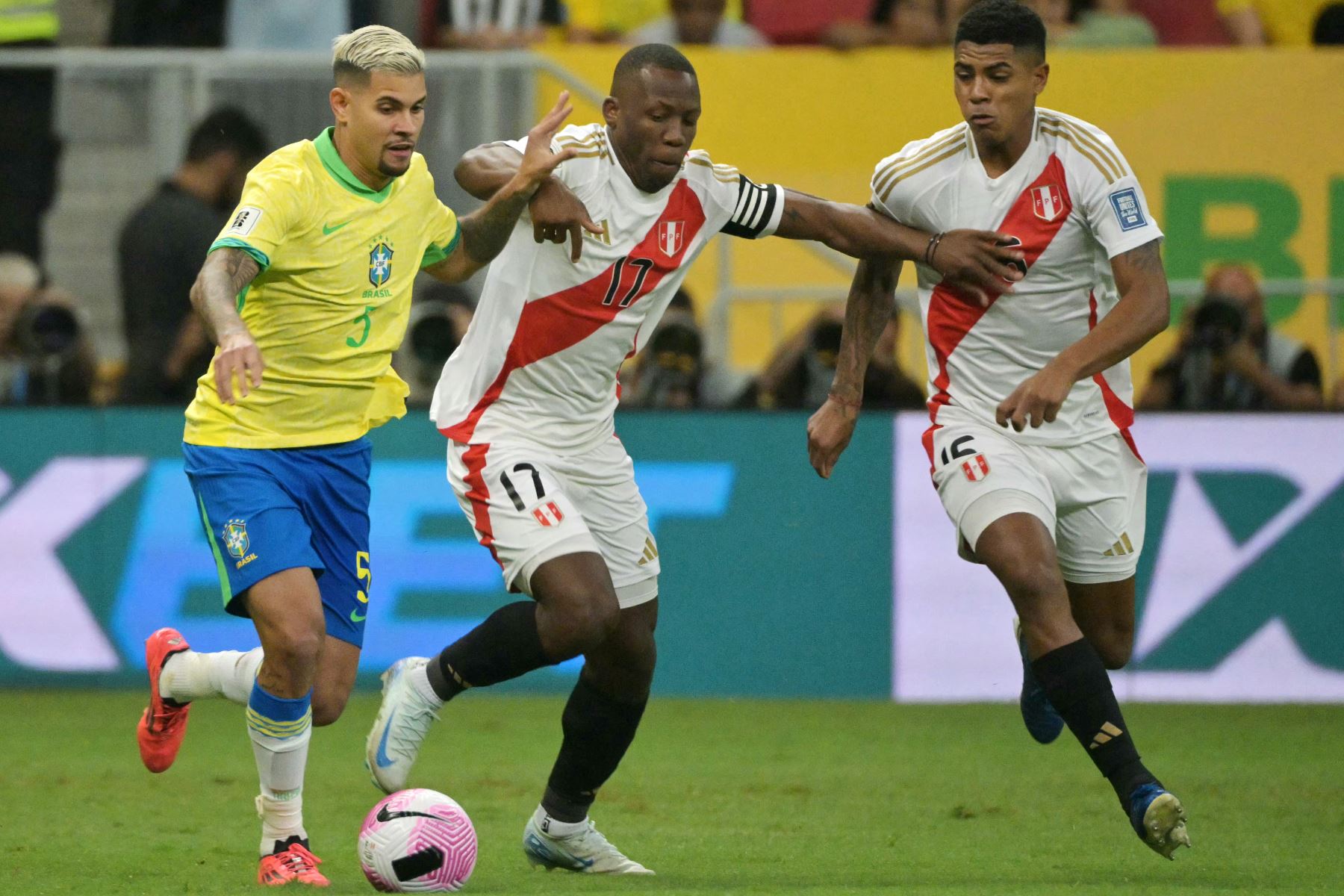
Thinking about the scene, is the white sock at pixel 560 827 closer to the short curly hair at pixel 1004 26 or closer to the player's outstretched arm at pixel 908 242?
the player's outstretched arm at pixel 908 242

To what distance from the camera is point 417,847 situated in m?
5.49

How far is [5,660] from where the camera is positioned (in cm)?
1020

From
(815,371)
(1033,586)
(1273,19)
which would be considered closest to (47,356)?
(815,371)

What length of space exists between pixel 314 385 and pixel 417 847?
1.44 meters

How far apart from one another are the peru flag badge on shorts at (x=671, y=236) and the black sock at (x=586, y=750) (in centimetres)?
138

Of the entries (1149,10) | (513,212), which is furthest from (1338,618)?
(513,212)

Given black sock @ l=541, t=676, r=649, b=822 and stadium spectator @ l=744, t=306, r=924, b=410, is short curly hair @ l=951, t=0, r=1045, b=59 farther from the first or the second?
stadium spectator @ l=744, t=306, r=924, b=410

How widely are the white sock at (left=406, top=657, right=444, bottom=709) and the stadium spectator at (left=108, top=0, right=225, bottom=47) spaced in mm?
6888

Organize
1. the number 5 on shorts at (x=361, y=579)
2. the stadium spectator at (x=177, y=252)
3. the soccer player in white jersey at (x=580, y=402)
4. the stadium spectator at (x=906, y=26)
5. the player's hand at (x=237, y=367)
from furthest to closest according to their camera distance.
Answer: the stadium spectator at (x=906, y=26), the stadium spectator at (x=177, y=252), the number 5 on shorts at (x=361, y=579), the soccer player in white jersey at (x=580, y=402), the player's hand at (x=237, y=367)

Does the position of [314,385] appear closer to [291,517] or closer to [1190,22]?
[291,517]

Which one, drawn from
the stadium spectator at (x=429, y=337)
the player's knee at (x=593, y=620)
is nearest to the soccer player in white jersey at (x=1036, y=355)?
the player's knee at (x=593, y=620)

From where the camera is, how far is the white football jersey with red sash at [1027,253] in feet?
20.9

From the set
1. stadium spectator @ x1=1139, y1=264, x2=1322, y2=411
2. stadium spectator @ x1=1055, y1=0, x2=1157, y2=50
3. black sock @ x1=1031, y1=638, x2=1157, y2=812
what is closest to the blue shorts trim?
black sock @ x1=1031, y1=638, x2=1157, y2=812

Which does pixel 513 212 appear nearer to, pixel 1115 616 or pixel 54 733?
pixel 1115 616
